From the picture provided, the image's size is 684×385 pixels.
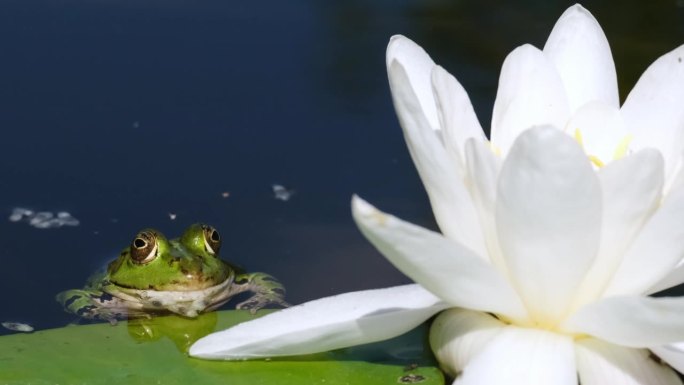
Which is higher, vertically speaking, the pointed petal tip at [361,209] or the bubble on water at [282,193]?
the bubble on water at [282,193]

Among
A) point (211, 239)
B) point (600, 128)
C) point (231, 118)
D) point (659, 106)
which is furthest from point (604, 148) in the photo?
point (231, 118)

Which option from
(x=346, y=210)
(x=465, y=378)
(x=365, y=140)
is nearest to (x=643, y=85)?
(x=465, y=378)

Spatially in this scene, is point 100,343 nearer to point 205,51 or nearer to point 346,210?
point 346,210

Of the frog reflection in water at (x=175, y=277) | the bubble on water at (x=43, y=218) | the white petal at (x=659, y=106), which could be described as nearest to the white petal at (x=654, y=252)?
the white petal at (x=659, y=106)

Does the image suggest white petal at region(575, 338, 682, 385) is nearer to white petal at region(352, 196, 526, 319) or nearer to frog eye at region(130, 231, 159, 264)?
white petal at region(352, 196, 526, 319)

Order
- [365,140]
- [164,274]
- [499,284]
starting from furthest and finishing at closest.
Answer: [365,140] → [164,274] → [499,284]

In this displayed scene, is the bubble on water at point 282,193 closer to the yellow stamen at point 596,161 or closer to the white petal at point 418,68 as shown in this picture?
the white petal at point 418,68

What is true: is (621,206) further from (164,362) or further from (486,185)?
(164,362)
